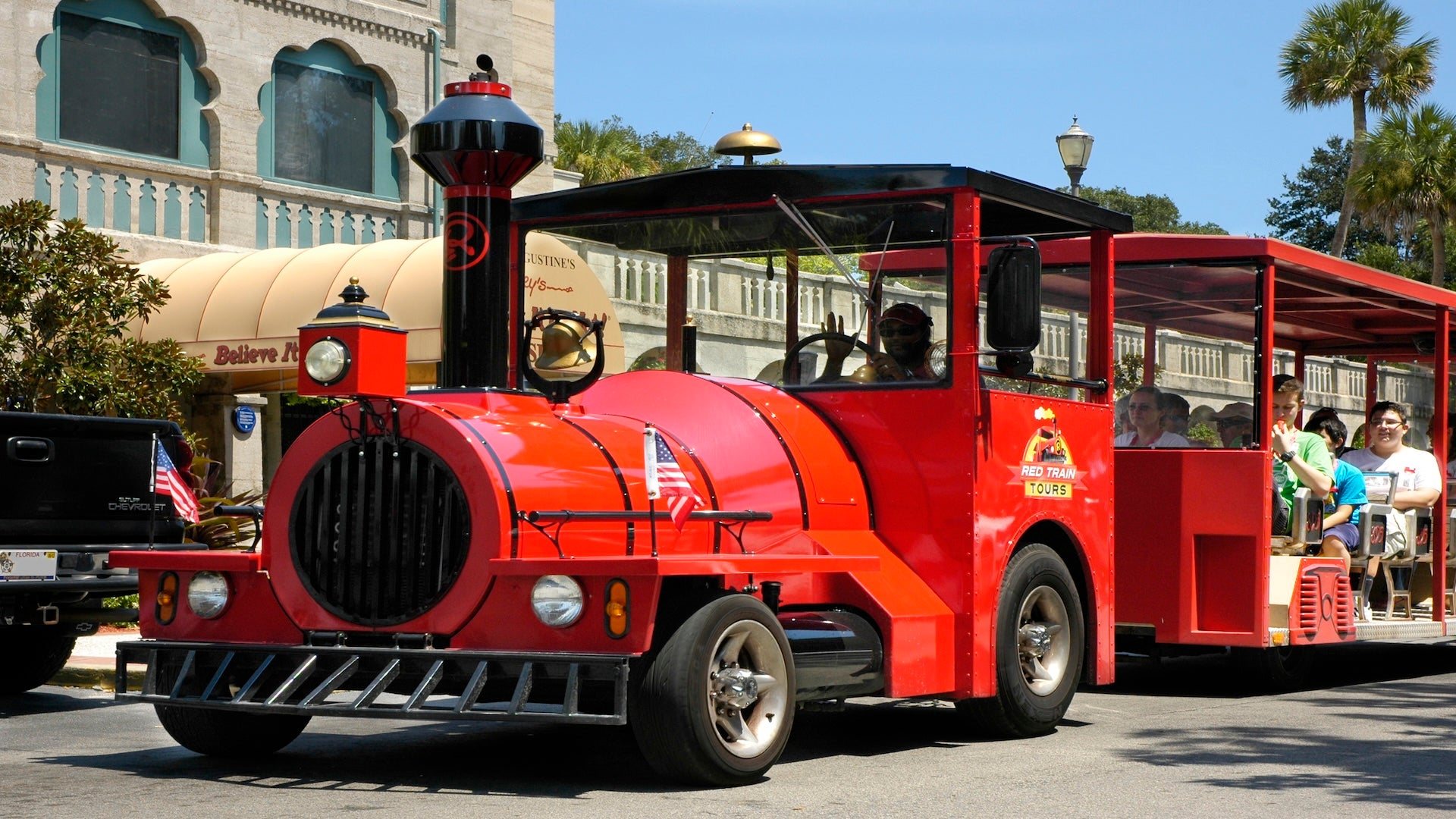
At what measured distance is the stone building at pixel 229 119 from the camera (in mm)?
20922

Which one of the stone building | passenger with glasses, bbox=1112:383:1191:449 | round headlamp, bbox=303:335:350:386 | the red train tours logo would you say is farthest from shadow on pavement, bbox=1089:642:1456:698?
the stone building

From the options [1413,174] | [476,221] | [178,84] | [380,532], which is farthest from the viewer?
[1413,174]

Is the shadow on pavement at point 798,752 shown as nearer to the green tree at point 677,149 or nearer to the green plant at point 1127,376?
the green plant at point 1127,376

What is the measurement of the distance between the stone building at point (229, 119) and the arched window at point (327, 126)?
2 centimetres

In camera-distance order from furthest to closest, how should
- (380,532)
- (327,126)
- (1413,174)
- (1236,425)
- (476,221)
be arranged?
1. (1413,174)
2. (327,126)
3. (1236,425)
4. (476,221)
5. (380,532)

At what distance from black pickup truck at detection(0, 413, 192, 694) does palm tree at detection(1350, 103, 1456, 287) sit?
110 feet

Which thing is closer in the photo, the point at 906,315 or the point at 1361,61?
the point at 906,315

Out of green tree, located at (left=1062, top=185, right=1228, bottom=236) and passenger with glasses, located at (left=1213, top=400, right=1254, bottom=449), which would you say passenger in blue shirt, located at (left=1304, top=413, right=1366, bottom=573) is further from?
green tree, located at (left=1062, top=185, right=1228, bottom=236)

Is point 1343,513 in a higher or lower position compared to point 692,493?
lower

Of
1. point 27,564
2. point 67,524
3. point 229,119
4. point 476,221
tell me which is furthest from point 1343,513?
point 229,119

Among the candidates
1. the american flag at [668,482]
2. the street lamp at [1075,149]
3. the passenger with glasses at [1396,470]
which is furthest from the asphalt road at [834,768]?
the street lamp at [1075,149]

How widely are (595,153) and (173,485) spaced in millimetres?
34932

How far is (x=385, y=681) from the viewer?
Answer: 22.0ft

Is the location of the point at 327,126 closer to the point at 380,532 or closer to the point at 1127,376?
the point at 1127,376
